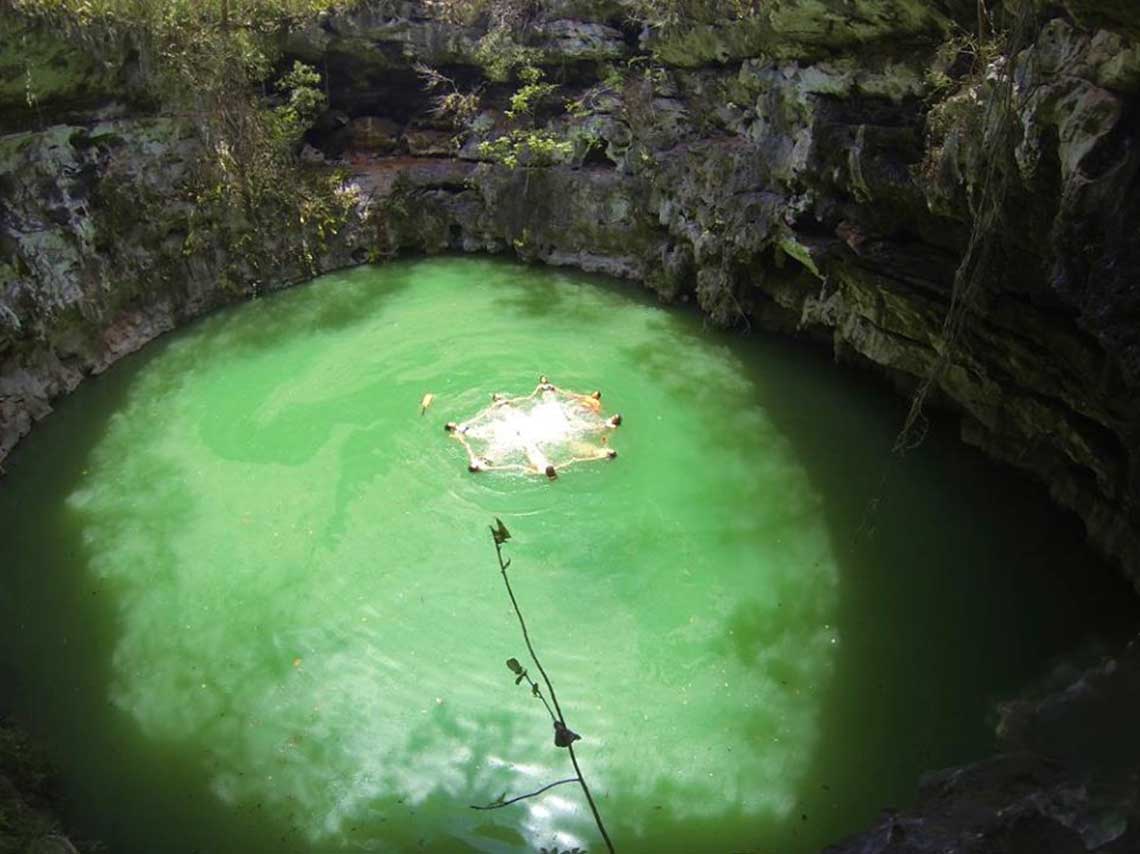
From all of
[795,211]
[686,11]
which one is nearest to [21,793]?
[795,211]

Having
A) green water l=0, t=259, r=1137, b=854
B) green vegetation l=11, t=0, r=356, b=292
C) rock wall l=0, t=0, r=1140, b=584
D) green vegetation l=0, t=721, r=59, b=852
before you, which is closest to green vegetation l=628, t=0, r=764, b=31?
rock wall l=0, t=0, r=1140, b=584

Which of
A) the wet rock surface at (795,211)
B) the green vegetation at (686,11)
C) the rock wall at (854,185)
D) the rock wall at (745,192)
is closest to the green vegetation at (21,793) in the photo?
the wet rock surface at (795,211)

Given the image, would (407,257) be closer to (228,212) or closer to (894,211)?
(228,212)

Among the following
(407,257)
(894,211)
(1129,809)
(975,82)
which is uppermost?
(975,82)

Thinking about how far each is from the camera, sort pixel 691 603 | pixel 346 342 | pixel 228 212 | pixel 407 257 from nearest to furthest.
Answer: pixel 691 603 → pixel 346 342 → pixel 228 212 → pixel 407 257

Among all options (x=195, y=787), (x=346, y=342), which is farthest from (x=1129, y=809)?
(x=346, y=342)

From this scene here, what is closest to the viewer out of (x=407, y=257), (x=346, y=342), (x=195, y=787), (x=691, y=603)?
(x=195, y=787)

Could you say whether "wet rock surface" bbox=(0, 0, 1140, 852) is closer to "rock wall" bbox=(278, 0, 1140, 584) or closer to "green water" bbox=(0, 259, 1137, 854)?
"rock wall" bbox=(278, 0, 1140, 584)
